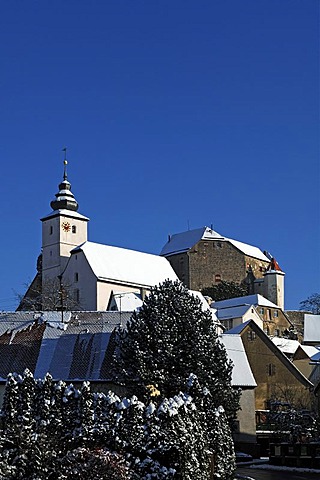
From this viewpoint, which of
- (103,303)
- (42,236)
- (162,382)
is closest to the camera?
(162,382)

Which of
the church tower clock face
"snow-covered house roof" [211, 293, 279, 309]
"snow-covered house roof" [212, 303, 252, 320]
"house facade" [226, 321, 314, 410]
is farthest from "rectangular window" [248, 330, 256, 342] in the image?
the church tower clock face

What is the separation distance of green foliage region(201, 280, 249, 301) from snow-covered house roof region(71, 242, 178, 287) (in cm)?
998

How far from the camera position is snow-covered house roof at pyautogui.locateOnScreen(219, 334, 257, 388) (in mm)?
44375

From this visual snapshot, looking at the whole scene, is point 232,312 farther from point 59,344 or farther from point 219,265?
point 59,344

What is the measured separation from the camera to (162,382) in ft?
108

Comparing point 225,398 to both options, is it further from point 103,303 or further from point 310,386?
point 103,303

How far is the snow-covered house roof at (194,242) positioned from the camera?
11862cm

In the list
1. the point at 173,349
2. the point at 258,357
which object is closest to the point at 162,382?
the point at 173,349

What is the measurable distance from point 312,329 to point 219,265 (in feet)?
85.6

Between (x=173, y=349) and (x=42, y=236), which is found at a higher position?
(x=42, y=236)

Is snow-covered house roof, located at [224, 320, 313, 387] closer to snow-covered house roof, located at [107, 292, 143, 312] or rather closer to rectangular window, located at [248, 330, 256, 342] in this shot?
rectangular window, located at [248, 330, 256, 342]

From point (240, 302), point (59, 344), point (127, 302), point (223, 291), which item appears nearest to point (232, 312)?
point (240, 302)

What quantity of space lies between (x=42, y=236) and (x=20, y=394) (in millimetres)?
86576

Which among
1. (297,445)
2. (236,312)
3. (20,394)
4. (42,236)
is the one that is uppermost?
(42,236)
